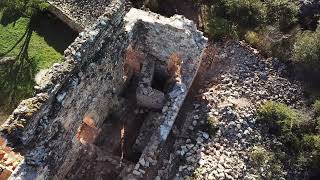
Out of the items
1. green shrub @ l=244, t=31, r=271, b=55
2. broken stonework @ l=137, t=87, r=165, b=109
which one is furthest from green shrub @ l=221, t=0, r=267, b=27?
broken stonework @ l=137, t=87, r=165, b=109

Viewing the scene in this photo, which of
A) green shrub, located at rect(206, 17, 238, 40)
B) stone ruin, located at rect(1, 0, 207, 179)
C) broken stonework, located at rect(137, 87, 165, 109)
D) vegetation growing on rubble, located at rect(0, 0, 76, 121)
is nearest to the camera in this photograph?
stone ruin, located at rect(1, 0, 207, 179)

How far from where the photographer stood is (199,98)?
14516mm

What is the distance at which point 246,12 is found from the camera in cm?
1608

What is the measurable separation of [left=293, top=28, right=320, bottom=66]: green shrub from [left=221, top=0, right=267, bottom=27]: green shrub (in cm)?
161

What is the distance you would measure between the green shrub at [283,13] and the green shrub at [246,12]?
11.3 inches

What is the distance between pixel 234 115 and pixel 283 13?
4.41 meters

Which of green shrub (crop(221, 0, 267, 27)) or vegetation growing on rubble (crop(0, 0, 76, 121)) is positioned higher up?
green shrub (crop(221, 0, 267, 27))

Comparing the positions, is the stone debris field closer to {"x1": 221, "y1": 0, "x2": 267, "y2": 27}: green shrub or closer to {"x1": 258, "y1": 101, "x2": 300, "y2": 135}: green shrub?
{"x1": 258, "y1": 101, "x2": 300, "y2": 135}: green shrub

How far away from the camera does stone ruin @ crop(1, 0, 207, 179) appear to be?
33.9ft

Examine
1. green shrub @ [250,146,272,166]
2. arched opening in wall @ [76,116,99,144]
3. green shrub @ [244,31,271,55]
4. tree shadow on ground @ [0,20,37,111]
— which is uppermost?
green shrub @ [244,31,271,55]

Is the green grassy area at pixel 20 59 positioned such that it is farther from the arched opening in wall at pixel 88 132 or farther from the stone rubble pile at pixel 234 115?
the stone rubble pile at pixel 234 115

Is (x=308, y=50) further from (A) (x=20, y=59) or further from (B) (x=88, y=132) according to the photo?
(A) (x=20, y=59)

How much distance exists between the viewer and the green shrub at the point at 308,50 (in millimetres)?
14938

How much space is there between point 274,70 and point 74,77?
715cm
